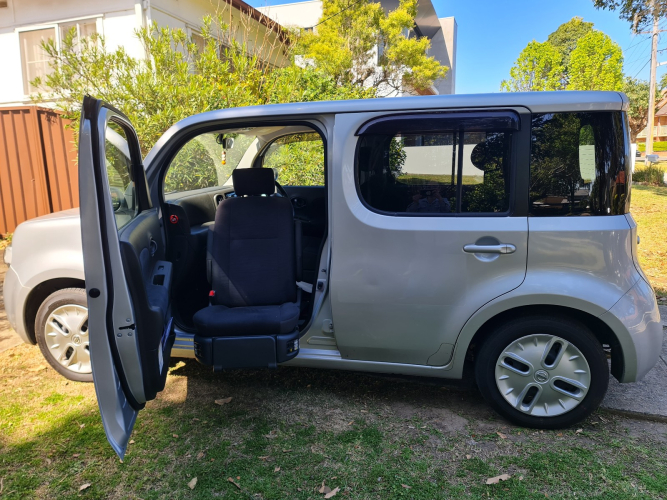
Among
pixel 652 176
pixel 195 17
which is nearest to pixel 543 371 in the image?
pixel 195 17

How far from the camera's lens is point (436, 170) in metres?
2.79

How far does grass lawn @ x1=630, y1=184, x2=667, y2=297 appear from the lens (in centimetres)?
625

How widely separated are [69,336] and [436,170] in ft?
8.81

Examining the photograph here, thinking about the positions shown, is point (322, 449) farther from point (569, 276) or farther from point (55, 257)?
point (55, 257)

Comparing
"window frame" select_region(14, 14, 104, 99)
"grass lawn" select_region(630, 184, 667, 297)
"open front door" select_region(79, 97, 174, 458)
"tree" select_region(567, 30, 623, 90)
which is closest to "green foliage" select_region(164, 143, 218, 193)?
"open front door" select_region(79, 97, 174, 458)

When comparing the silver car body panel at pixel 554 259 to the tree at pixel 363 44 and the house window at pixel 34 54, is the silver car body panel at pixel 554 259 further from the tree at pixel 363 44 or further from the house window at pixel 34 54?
the tree at pixel 363 44

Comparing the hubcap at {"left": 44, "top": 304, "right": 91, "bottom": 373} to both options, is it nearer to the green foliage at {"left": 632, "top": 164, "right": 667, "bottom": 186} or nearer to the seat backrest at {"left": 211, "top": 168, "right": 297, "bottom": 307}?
the seat backrest at {"left": 211, "top": 168, "right": 297, "bottom": 307}

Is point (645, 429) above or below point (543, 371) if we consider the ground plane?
below

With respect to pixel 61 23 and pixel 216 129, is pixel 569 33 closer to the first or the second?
pixel 61 23

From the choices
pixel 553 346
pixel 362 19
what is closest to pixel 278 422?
pixel 553 346

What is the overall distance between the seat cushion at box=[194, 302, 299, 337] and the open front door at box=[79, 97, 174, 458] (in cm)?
33

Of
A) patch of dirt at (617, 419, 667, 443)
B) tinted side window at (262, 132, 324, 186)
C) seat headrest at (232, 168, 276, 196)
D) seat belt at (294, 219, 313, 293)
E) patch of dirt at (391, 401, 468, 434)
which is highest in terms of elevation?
tinted side window at (262, 132, 324, 186)

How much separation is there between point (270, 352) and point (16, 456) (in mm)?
1492

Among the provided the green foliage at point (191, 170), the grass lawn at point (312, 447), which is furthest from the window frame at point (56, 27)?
the grass lawn at point (312, 447)
